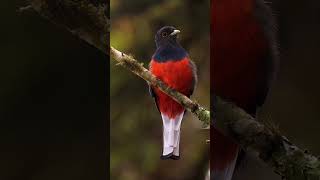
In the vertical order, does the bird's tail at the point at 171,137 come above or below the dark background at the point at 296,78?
below

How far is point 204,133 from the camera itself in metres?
1.76

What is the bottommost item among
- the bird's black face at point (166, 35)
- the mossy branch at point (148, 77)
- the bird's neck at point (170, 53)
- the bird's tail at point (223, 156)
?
the bird's tail at point (223, 156)

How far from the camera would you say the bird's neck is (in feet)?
5.80

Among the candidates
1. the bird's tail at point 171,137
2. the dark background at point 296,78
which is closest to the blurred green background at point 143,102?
the bird's tail at point 171,137

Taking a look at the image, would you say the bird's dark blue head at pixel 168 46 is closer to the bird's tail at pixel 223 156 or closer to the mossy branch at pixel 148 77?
the mossy branch at pixel 148 77

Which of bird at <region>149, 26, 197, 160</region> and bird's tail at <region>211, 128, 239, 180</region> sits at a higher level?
bird at <region>149, 26, 197, 160</region>

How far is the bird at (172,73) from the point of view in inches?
69.8

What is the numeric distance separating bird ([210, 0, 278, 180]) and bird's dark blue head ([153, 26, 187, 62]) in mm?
108

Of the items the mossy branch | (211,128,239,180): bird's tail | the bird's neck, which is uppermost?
the bird's neck

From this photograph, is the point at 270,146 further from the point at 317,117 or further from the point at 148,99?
the point at 148,99
